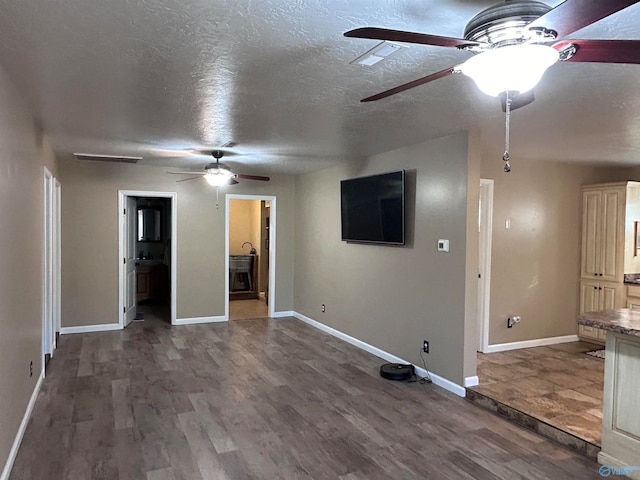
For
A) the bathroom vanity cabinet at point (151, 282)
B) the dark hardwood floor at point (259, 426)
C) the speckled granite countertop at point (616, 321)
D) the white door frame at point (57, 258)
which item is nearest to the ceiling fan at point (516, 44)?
the speckled granite countertop at point (616, 321)

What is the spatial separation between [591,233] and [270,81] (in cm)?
485

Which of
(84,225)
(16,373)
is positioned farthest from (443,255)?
(84,225)

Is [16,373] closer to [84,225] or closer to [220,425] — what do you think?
[220,425]

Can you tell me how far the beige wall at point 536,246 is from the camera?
5.17 metres

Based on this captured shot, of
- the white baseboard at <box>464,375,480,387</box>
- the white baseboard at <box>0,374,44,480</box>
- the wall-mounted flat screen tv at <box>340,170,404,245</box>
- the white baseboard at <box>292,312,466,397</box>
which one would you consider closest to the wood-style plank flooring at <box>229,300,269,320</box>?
the white baseboard at <box>292,312,466,397</box>

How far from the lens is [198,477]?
2.66 metres

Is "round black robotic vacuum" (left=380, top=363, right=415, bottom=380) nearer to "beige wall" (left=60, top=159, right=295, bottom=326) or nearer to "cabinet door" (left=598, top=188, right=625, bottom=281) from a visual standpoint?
"cabinet door" (left=598, top=188, right=625, bottom=281)

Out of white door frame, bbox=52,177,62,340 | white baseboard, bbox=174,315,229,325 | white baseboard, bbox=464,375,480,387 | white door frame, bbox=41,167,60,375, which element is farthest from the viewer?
white baseboard, bbox=174,315,229,325

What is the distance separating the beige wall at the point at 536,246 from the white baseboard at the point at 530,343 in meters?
0.05

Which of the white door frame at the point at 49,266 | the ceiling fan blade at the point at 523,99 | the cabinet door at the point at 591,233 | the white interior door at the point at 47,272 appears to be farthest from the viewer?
the cabinet door at the point at 591,233

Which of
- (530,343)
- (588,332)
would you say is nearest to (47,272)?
(530,343)

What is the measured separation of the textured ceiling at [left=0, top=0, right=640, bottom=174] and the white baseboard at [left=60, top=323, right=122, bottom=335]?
2.70 meters

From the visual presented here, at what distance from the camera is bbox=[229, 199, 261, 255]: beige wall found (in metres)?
9.65

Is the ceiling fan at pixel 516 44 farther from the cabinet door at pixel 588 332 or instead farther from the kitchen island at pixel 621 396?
the cabinet door at pixel 588 332
